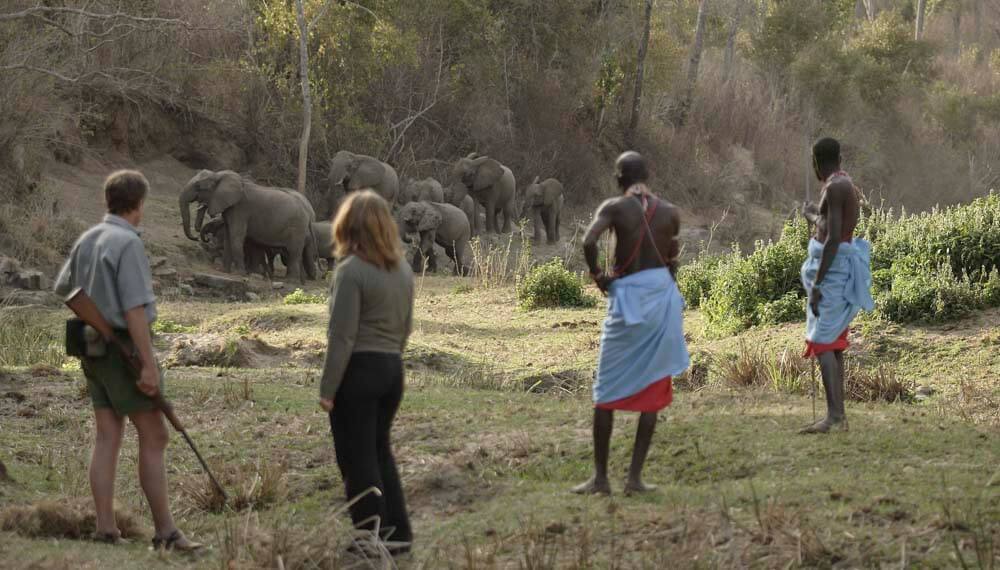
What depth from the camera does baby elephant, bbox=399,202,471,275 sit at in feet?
80.3

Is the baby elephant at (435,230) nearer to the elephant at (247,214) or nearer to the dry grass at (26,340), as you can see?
the elephant at (247,214)

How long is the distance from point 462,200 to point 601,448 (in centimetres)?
2256

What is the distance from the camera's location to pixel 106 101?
2722 cm

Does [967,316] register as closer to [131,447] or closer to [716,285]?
[716,285]

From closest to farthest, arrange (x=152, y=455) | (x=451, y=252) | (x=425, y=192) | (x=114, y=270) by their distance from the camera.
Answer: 1. (x=114, y=270)
2. (x=152, y=455)
3. (x=451, y=252)
4. (x=425, y=192)

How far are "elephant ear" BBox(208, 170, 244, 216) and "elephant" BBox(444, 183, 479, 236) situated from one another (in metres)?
7.87

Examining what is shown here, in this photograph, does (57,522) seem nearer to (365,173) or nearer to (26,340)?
(26,340)

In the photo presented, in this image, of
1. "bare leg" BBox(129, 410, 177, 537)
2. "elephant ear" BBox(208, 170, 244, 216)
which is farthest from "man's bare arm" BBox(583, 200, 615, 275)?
"elephant ear" BBox(208, 170, 244, 216)

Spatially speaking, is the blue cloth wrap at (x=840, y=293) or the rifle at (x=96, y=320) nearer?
the rifle at (x=96, y=320)

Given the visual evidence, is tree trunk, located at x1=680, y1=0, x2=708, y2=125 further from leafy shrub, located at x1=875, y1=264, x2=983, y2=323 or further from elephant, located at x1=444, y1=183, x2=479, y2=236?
leafy shrub, located at x1=875, y1=264, x2=983, y2=323

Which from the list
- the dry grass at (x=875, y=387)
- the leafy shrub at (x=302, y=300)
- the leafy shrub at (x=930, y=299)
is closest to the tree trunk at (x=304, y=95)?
the leafy shrub at (x=302, y=300)

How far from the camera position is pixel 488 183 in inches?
1126

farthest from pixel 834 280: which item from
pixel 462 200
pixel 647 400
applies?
pixel 462 200

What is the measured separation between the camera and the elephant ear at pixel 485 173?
2855cm
